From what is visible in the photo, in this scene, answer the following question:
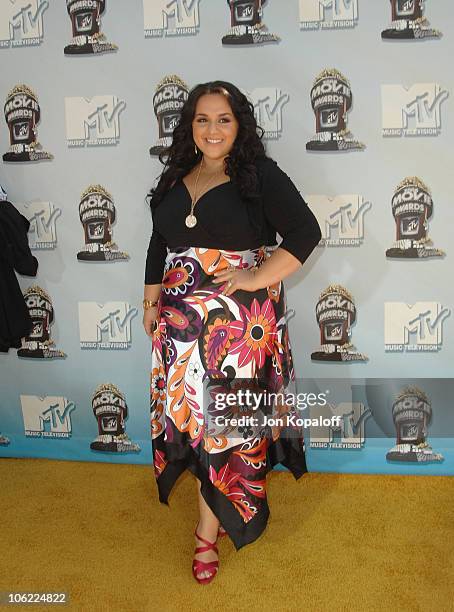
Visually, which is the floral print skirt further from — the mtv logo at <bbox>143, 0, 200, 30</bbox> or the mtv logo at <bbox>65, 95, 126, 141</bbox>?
the mtv logo at <bbox>143, 0, 200, 30</bbox>

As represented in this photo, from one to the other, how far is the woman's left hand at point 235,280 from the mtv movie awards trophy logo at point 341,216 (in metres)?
0.76

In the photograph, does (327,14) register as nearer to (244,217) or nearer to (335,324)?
(244,217)

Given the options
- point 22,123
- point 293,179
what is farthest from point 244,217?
point 22,123

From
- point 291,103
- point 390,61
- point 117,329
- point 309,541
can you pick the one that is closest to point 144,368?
point 117,329

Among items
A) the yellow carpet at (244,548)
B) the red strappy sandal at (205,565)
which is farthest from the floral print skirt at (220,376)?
the yellow carpet at (244,548)

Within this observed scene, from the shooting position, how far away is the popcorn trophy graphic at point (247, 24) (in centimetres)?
266

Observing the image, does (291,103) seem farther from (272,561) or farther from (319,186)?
(272,561)

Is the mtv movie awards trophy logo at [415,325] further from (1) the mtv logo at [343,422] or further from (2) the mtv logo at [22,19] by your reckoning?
(2) the mtv logo at [22,19]

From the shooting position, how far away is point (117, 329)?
9.91ft

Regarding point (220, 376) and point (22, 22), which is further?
point (22, 22)

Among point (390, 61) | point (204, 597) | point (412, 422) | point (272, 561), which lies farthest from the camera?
point (412, 422)

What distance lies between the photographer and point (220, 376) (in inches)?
85.2

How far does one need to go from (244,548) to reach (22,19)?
2.41 m

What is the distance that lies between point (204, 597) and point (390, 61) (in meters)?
2.17
